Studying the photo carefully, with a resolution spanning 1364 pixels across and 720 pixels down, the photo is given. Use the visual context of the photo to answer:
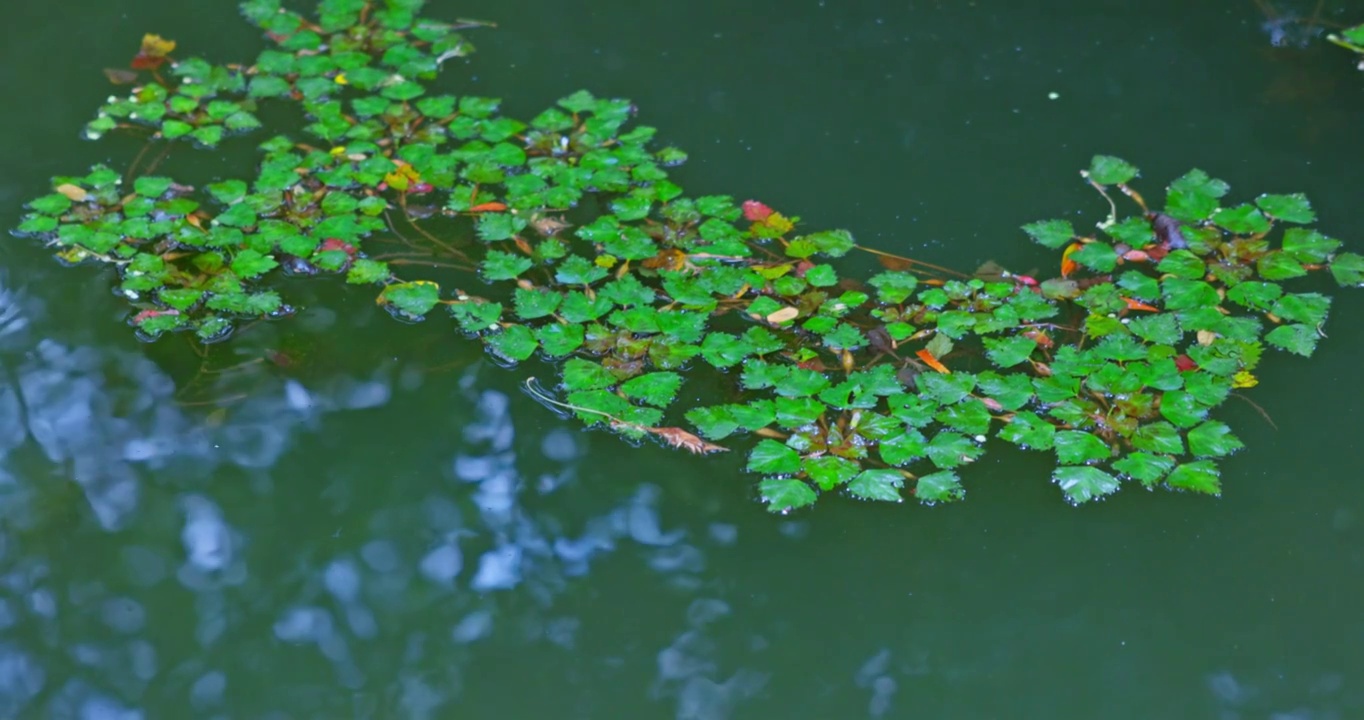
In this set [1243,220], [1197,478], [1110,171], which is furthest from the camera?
[1110,171]

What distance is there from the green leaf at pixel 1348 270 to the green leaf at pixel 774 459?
1.07 m

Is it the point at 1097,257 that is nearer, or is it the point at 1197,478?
the point at 1197,478

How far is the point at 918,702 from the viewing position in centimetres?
159

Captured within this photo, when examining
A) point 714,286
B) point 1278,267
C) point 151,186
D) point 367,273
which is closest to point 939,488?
point 714,286

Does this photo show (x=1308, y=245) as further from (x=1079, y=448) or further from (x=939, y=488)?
(x=939, y=488)

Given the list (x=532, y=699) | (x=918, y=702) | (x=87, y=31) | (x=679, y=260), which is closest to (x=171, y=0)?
(x=87, y=31)

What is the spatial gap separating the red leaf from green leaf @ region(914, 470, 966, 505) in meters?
0.71

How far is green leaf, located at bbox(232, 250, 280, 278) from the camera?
2174 mm

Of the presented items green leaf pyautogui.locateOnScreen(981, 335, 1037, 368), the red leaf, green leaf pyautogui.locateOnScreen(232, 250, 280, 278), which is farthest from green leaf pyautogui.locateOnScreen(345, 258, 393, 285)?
green leaf pyautogui.locateOnScreen(981, 335, 1037, 368)

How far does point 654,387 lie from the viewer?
193 centimetres

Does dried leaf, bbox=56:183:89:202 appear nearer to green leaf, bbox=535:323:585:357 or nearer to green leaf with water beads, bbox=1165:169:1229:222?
green leaf, bbox=535:323:585:357

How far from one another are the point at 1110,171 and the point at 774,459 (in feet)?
3.43

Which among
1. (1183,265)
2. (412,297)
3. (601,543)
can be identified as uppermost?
(1183,265)

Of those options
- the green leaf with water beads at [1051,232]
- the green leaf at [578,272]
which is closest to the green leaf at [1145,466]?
the green leaf with water beads at [1051,232]
